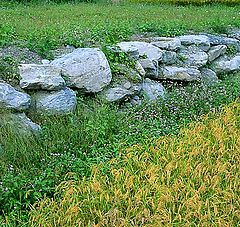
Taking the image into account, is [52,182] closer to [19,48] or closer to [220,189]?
[220,189]

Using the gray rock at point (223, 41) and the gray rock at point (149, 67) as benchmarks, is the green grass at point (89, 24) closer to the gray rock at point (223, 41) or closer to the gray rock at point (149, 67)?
the gray rock at point (223, 41)

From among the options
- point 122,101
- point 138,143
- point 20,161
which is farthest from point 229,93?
point 20,161

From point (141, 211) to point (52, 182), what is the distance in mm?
863

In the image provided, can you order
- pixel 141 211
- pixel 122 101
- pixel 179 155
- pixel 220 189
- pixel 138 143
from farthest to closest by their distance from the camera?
pixel 122 101, pixel 138 143, pixel 179 155, pixel 220 189, pixel 141 211

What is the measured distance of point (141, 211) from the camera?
146 inches

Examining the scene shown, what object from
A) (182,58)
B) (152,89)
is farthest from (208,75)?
(152,89)

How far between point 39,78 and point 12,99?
0.44 metres

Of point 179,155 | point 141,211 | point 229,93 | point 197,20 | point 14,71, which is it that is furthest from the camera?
point 197,20

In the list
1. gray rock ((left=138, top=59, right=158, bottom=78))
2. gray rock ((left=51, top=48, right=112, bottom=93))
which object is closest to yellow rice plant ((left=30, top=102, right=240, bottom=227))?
gray rock ((left=51, top=48, right=112, bottom=93))

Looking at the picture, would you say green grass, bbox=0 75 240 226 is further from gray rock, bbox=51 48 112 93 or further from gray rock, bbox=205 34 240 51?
gray rock, bbox=205 34 240 51

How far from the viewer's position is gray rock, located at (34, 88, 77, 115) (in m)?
5.30

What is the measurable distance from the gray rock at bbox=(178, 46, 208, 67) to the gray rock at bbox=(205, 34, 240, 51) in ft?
1.43

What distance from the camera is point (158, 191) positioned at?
12.9 feet

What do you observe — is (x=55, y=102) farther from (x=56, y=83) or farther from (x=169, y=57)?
(x=169, y=57)
